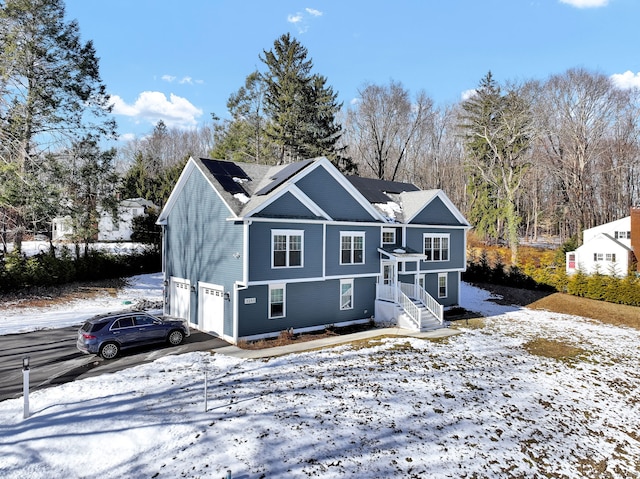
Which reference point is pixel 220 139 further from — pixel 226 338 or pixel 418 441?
pixel 418 441

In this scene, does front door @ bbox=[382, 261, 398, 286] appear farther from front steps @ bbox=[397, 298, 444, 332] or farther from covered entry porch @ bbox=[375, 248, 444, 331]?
front steps @ bbox=[397, 298, 444, 332]

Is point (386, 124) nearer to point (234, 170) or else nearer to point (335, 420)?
point (234, 170)

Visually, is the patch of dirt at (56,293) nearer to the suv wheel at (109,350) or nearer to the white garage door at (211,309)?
the white garage door at (211,309)

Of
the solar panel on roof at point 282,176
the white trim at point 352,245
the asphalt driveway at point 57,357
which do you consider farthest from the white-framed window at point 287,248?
the asphalt driveway at point 57,357

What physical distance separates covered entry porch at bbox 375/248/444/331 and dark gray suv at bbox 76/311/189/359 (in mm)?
10942

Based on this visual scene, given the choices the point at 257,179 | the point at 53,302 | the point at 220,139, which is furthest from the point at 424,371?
the point at 220,139

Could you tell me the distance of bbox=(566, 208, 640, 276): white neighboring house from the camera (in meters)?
34.6

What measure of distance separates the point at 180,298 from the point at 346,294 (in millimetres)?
9239

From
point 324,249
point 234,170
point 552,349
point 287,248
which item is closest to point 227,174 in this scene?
point 234,170

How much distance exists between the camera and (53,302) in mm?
24062

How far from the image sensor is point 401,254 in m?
21.8

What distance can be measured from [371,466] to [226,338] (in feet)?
35.2

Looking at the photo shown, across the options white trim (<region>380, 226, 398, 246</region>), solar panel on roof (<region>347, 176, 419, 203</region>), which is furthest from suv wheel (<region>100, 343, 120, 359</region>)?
solar panel on roof (<region>347, 176, 419, 203</region>)

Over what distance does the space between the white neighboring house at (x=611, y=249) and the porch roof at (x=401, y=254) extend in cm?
2020
